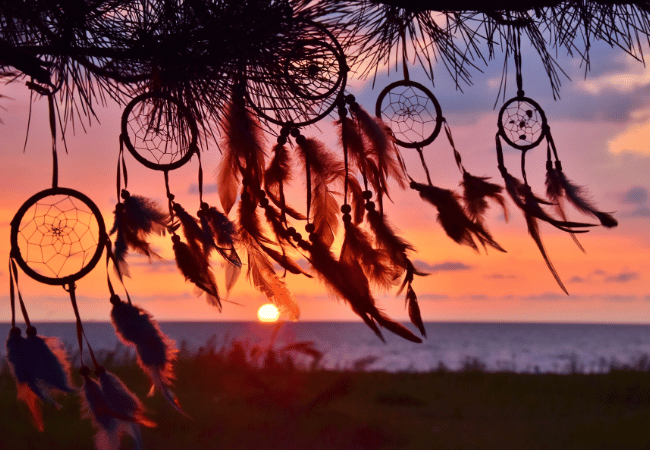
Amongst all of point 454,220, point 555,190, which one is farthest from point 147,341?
point 555,190

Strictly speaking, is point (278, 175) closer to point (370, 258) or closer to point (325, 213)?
point (325, 213)

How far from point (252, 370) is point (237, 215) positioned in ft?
20.7

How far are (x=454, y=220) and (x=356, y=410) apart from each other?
732cm

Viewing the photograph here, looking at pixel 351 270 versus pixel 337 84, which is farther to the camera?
pixel 337 84

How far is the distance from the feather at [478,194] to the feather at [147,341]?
3.02 feet

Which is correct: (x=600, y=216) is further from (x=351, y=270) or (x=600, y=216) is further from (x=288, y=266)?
(x=288, y=266)

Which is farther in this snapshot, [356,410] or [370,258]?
[356,410]

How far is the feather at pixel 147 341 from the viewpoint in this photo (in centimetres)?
151

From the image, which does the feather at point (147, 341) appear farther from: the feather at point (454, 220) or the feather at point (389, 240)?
the feather at point (454, 220)

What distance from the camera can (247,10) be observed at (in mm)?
1776

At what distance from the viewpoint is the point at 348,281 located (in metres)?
1.54

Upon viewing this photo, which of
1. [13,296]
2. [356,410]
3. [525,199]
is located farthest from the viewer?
[356,410]

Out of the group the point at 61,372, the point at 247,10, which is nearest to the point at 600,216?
the point at 247,10

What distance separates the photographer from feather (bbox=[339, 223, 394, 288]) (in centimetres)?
163
